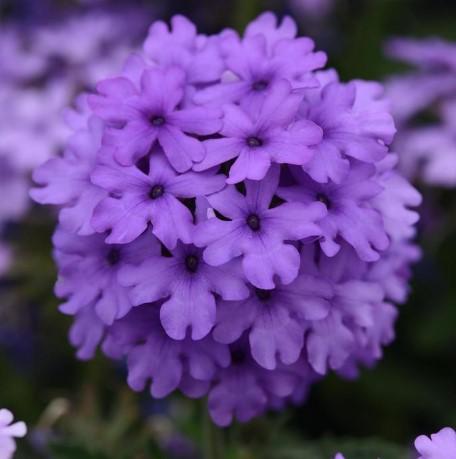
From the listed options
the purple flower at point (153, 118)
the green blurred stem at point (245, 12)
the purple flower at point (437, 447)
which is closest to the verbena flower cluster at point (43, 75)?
the green blurred stem at point (245, 12)

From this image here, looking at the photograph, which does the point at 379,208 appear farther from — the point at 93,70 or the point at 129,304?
the point at 93,70

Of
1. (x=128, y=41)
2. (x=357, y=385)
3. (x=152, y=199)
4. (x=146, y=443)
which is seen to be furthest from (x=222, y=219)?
(x=128, y=41)

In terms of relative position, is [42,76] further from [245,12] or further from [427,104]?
[427,104]

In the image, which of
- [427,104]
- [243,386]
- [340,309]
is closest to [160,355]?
[243,386]

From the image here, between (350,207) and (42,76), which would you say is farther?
(42,76)

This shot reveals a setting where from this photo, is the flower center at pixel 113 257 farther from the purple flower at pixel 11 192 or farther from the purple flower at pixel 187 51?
the purple flower at pixel 11 192

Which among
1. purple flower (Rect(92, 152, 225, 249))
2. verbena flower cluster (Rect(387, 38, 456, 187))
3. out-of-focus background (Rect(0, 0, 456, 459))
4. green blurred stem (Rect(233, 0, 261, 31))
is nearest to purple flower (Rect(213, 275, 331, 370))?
purple flower (Rect(92, 152, 225, 249))

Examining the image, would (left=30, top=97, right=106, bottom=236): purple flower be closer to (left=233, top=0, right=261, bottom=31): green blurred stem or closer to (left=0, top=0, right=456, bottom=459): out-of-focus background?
(left=0, top=0, right=456, bottom=459): out-of-focus background

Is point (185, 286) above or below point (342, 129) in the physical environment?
below
